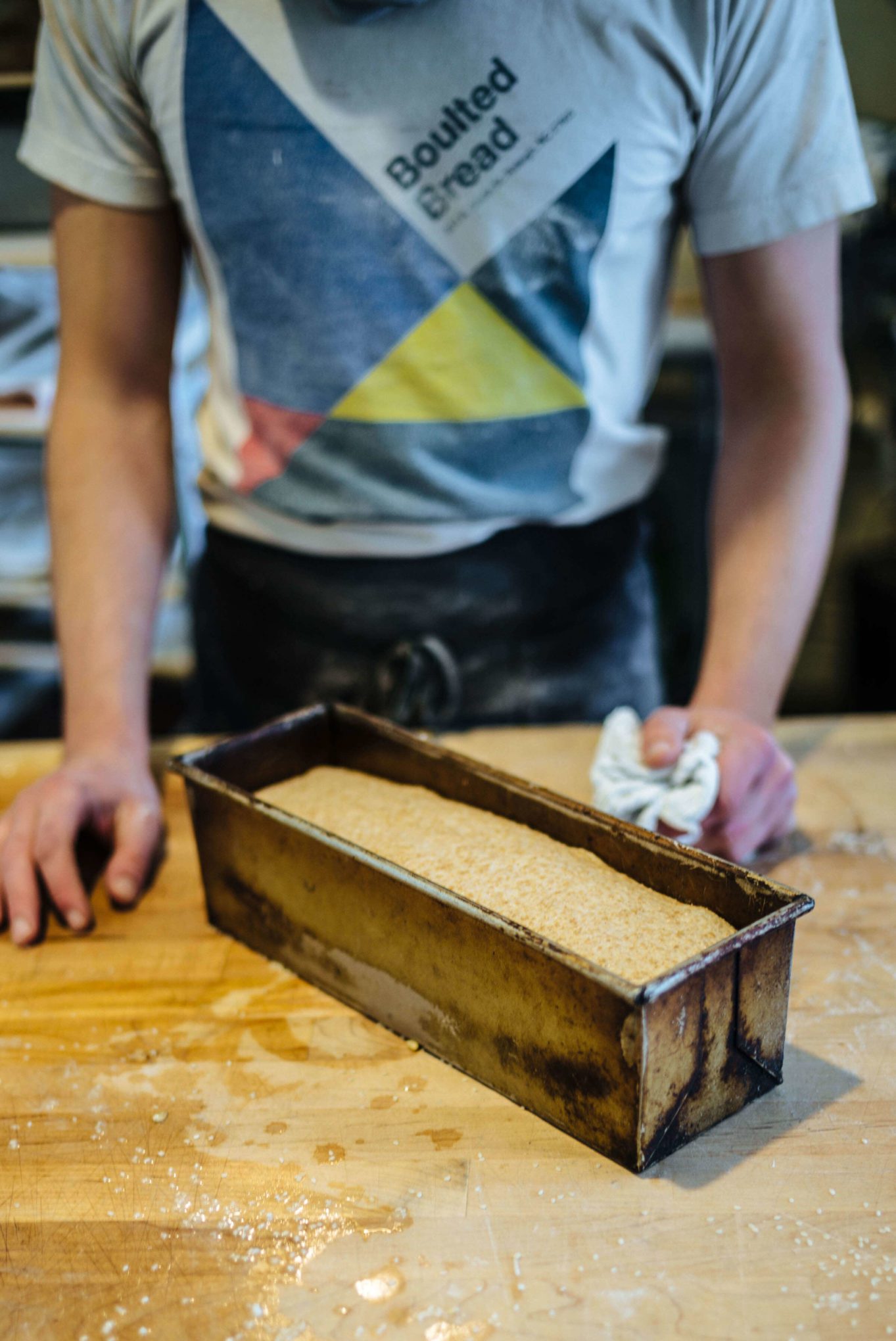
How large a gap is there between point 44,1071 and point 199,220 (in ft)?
2.69

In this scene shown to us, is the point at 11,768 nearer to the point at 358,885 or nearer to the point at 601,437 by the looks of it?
the point at 358,885

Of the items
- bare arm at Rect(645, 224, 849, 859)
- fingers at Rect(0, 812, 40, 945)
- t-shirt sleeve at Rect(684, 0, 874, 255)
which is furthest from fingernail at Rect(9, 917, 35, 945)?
t-shirt sleeve at Rect(684, 0, 874, 255)

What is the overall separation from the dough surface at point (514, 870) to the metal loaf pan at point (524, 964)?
0.9 inches

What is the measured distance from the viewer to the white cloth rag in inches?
37.3

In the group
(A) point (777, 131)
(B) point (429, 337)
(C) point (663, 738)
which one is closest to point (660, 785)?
(C) point (663, 738)

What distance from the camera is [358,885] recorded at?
2.69 feet

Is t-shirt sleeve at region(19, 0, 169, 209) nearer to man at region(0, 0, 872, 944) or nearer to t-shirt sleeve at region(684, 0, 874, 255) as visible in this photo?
man at region(0, 0, 872, 944)

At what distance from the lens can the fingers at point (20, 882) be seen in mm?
993

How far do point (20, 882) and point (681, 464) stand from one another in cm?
198

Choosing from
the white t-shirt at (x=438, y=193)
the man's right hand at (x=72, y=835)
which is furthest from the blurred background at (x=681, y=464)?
the man's right hand at (x=72, y=835)

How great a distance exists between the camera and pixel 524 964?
0.71 meters

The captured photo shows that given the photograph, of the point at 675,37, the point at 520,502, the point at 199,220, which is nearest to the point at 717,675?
the point at 520,502

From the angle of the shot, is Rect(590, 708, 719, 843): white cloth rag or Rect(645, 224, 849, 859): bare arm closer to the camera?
Rect(590, 708, 719, 843): white cloth rag

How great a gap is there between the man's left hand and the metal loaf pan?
157mm
